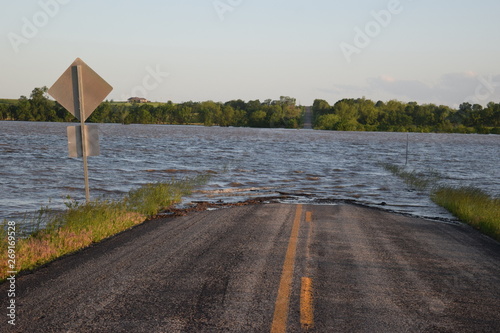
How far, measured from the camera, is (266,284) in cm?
674

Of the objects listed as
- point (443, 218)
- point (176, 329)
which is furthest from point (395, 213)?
point (176, 329)

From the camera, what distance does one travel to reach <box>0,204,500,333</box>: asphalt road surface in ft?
17.9

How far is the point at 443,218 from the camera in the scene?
14539mm

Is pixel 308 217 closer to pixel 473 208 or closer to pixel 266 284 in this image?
pixel 473 208

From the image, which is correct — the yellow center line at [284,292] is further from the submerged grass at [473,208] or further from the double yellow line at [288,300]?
the submerged grass at [473,208]

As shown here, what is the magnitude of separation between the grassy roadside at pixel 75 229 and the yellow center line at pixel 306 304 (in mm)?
4284

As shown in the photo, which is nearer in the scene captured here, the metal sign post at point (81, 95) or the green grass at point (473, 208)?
the metal sign post at point (81, 95)

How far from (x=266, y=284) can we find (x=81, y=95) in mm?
6582

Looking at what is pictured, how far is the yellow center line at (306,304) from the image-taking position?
17.8 feet

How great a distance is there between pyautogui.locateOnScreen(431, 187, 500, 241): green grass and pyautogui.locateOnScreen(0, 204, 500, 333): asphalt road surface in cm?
115

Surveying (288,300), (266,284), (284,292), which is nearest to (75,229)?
(266,284)

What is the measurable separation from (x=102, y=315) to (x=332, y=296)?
9.27 feet

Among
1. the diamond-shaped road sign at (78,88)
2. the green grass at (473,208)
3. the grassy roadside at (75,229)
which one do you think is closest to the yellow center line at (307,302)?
the grassy roadside at (75,229)

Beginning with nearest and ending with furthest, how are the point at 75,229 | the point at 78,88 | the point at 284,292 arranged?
the point at 284,292
the point at 75,229
the point at 78,88
